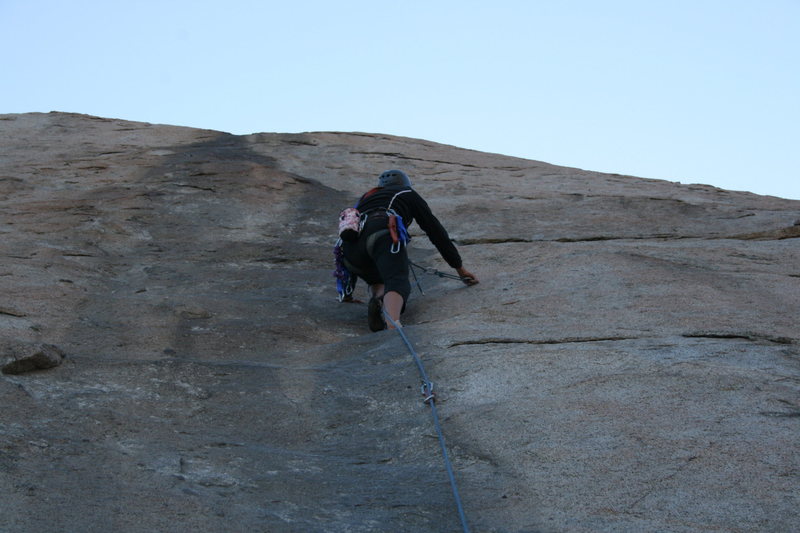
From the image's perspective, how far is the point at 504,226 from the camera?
7812 millimetres

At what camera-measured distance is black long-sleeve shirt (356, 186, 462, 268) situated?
20.7 ft

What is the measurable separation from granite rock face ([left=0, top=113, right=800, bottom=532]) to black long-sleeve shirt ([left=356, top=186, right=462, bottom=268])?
31 cm

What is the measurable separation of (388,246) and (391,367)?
1461mm

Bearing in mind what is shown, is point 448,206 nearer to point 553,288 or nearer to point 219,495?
point 553,288

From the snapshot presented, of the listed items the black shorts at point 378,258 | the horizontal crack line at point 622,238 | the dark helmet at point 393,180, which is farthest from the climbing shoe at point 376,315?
the horizontal crack line at point 622,238

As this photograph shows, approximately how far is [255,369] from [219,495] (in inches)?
54.7

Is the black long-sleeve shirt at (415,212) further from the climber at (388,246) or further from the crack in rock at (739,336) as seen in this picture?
the crack in rock at (739,336)

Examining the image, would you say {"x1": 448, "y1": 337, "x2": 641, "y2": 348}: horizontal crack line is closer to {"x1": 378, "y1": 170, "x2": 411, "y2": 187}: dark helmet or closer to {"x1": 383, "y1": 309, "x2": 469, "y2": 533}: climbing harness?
{"x1": 383, "y1": 309, "x2": 469, "y2": 533}: climbing harness

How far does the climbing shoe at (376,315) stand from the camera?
18.5ft

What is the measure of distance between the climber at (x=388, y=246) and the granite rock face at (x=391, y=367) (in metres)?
0.26

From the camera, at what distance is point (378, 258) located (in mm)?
6016

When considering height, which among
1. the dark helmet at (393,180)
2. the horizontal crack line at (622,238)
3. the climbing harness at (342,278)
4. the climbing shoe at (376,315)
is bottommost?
A: the climbing shoe at (376,315)

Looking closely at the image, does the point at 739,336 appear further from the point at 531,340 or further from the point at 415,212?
the point at 415,212

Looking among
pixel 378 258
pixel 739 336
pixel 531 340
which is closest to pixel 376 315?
pixel 378 258
